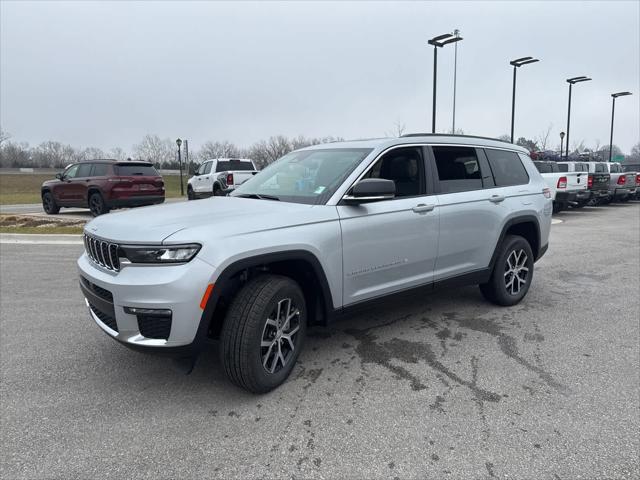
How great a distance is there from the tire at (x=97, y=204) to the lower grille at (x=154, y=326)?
11.9 m

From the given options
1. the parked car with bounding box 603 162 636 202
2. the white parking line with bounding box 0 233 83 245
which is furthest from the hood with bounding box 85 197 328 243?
the parked car with bounding box 603 162 636 202

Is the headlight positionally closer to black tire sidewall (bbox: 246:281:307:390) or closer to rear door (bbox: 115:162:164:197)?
black tire sidewall (bbox: 246:281:307:390)

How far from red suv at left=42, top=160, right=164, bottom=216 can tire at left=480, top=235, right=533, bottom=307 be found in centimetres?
1131

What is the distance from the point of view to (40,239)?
1001 centimetres

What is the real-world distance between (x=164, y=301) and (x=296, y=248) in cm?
94

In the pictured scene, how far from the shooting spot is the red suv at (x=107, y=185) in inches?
531

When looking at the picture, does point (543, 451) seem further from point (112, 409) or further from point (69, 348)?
point (69, 348)

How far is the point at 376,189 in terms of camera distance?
3496mm

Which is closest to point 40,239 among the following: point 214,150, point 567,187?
point 567,187

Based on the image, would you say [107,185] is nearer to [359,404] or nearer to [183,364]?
[183,364]

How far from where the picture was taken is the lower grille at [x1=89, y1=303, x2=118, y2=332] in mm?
3074

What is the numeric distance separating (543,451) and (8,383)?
12.0 feet

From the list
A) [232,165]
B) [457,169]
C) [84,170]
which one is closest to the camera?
[457,169]

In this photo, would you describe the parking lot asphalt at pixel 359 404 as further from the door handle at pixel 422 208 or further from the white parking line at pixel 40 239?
the white parking line at pixel 40 239
